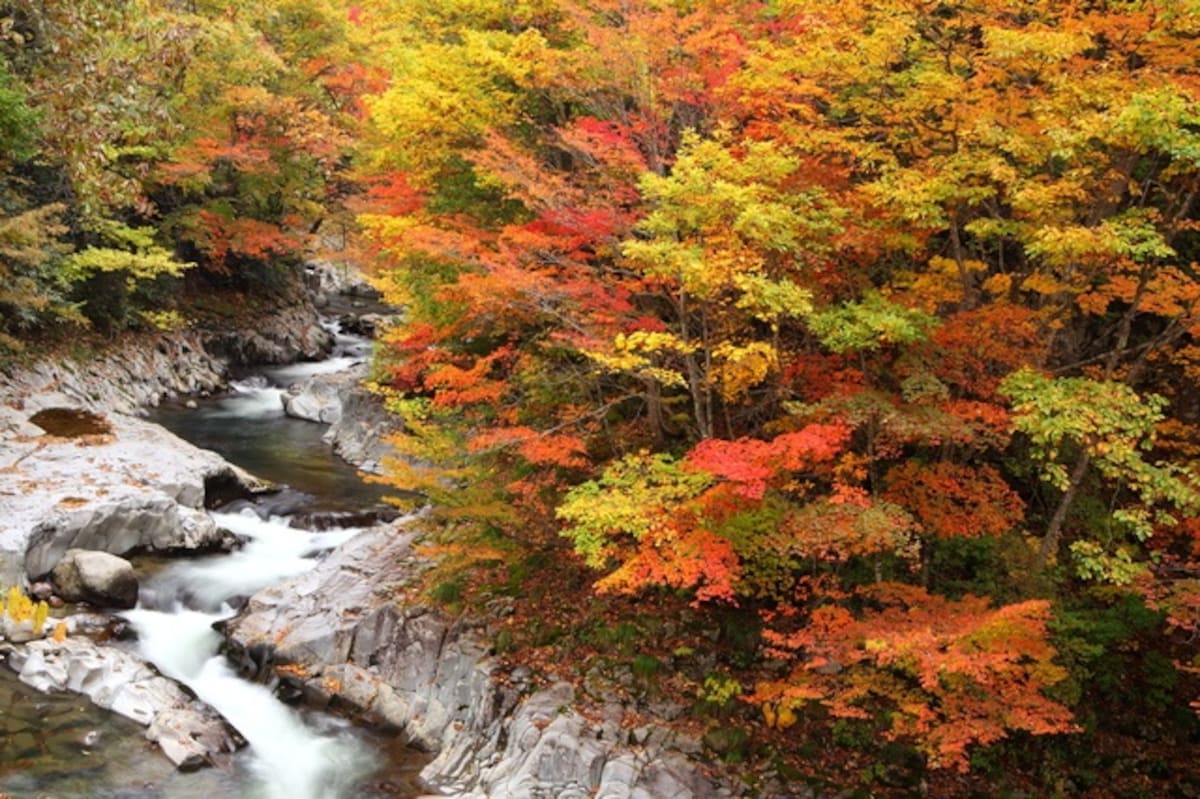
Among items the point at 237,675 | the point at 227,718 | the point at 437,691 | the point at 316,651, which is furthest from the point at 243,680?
the point at 437,691

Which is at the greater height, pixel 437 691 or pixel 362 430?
pixel 437 691

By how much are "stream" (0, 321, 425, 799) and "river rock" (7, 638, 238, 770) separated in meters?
0.16

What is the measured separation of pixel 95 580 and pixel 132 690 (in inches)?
108

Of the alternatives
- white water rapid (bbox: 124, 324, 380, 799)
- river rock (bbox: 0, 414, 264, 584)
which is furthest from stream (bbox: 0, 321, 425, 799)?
river rock (bbox: 0, 414, 264, 584)

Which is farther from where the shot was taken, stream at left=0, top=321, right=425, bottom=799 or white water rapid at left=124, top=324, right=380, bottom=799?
white water rapid at left=124, top=324, right=380, bottom=799

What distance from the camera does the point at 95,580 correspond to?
12.5m

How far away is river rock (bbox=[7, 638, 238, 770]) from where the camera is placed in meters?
9.95

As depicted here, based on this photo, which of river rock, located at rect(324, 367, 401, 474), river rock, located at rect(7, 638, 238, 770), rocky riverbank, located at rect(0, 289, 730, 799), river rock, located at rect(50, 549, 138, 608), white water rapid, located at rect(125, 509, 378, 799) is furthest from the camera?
river rock, located at rect(324, 367, 401, 474)

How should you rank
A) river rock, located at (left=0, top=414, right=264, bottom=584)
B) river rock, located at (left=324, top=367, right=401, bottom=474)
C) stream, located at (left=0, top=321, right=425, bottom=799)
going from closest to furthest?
1. stream, located at (left=0, top=321, right=425, bottom=799)
2. river rock, located at (left=0, top=414, right=264, bottom=584)
3. river rock, located at (left=324, top=367, right=401, bottom=474)

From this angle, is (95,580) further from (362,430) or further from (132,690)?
(362,430)

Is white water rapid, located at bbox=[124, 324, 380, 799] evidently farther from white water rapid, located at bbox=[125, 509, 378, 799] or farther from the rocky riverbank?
the rocky riverbank

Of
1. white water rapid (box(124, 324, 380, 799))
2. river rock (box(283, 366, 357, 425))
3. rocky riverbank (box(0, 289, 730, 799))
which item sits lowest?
river rock (box(283, 366, 357, 425))

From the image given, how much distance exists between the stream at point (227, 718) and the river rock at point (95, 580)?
325 millimetres

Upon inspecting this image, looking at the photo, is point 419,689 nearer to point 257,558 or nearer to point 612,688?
point 612,688
